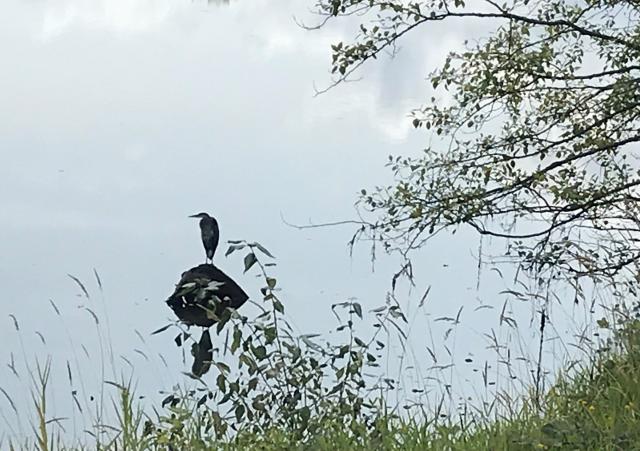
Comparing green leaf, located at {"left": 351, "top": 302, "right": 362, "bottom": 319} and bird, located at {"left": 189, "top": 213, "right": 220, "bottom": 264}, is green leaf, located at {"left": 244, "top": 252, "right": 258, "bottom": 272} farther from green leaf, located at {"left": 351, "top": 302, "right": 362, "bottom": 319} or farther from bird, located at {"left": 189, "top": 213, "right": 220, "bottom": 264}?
bird, located at {"left": 189, "top": 213, "right": 220, "bottom": 264}

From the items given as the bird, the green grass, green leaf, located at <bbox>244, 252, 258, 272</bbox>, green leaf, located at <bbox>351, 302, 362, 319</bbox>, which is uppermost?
the bird

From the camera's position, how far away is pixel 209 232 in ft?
17.7

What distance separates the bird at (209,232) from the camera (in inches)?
209

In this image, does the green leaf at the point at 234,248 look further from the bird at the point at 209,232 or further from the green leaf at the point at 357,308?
the bird at the point at 209,232

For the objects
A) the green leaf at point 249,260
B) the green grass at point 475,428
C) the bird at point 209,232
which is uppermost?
the bird at point 209,232

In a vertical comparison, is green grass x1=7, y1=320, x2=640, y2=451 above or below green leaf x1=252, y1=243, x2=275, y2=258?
below

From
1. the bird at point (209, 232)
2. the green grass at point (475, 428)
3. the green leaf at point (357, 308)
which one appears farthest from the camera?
→ the bird at point (209, 232)

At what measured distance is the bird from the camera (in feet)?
17.4

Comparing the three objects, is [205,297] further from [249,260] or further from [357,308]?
[357,308]

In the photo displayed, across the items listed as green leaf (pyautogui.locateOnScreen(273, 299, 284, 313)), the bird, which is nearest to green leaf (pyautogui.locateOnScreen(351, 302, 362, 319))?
green leaf (pyautogui.locateOnScreen(273, 299, 284, 313))

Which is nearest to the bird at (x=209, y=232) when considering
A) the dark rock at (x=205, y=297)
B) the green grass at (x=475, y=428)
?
the dark rock at (x=205, y=297)

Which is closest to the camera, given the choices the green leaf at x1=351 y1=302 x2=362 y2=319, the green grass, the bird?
the green grass

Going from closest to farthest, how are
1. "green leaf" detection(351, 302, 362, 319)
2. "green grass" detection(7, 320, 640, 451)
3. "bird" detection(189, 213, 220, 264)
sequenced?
"green grass" detection(7, 320, 640, 451), "green leaf" detection(351, 302, 362, 319), "bird" detection(189, 213, 220, 264)

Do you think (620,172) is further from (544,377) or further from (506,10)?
(544,377)
